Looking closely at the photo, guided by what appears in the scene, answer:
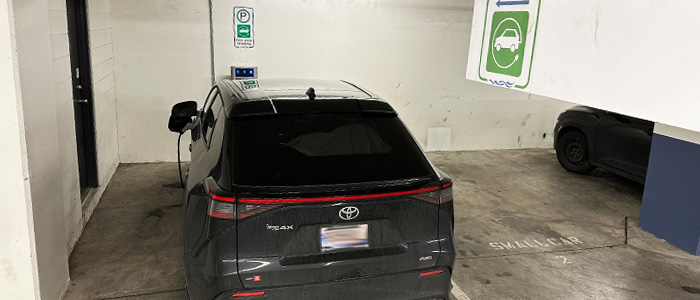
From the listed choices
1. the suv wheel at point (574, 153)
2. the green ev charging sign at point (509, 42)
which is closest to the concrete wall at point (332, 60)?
the suv wheel at point (574, 153)

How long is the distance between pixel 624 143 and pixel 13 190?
244 inches

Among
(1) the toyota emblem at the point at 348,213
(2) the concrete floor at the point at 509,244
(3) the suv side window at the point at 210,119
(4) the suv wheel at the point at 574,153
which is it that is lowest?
Result: (2) the concrete floor at the point at 509,244

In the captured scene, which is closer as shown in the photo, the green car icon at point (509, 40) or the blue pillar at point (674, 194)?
the green car icon at point (509, 40)

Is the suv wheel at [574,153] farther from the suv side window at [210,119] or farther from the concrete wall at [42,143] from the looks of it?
the concrete wall at [42,143]

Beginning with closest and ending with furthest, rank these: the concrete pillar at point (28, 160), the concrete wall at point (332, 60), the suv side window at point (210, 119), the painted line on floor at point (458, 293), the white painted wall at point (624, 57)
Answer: the white painted wall at point (624, 57), the concrete pillar at point (28, 160), the suv side window at point (210, 119), the painted line on floor at point (458, 293), the concrete wall at point (332, 60)

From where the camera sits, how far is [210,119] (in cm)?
360

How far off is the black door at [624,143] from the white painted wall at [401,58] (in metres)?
2.05

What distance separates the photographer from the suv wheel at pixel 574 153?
6.93 m

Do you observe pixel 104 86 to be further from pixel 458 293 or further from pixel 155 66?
pixel 458 293

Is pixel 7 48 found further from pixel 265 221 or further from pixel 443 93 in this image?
pixel 443 93

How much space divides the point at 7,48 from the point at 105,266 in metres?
1.93

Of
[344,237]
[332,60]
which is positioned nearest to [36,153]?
[344,237]

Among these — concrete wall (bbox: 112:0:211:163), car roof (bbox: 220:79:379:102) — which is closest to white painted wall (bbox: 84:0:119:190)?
concrete wall (bbox: 112:0:211:163)

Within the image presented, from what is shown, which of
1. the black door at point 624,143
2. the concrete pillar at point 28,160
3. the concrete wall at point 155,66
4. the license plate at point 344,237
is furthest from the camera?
the concrete wall at point 155,66
